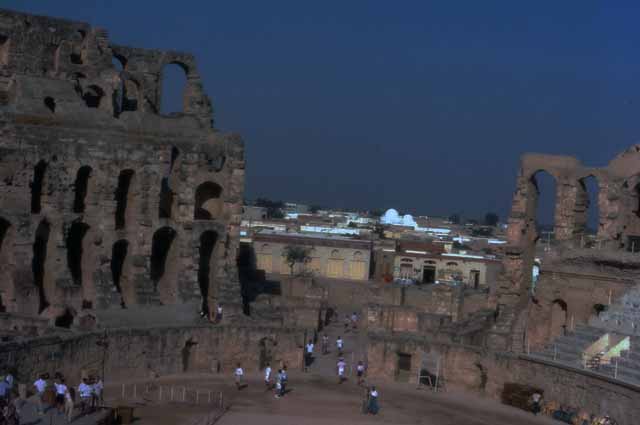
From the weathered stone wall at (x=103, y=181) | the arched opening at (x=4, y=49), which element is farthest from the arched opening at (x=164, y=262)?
the arched opening at (x=4, y=49)

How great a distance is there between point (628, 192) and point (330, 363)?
685 inches

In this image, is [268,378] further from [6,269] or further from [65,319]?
[6,269]

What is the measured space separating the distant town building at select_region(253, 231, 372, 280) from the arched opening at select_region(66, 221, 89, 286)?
78.6ft

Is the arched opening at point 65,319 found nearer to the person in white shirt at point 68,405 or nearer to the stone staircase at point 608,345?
the person in white shirt at point 68,405

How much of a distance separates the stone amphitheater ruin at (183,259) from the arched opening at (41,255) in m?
0.10

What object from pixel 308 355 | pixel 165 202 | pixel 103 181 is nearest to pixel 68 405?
pixel 308 355

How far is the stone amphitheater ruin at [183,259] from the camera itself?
3719 cm

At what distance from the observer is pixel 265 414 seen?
32688mm

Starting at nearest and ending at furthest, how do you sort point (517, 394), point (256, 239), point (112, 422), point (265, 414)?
point (112, 422) → point (265, 414) → point (517, 394) → point (256, 239)

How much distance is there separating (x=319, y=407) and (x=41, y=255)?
53.0 feet

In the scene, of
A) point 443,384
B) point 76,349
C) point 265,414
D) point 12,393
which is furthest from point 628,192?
point 12,393

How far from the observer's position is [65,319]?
41562 mm

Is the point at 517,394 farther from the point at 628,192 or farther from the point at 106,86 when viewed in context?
the point at 106,86

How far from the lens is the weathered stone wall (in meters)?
42.0
